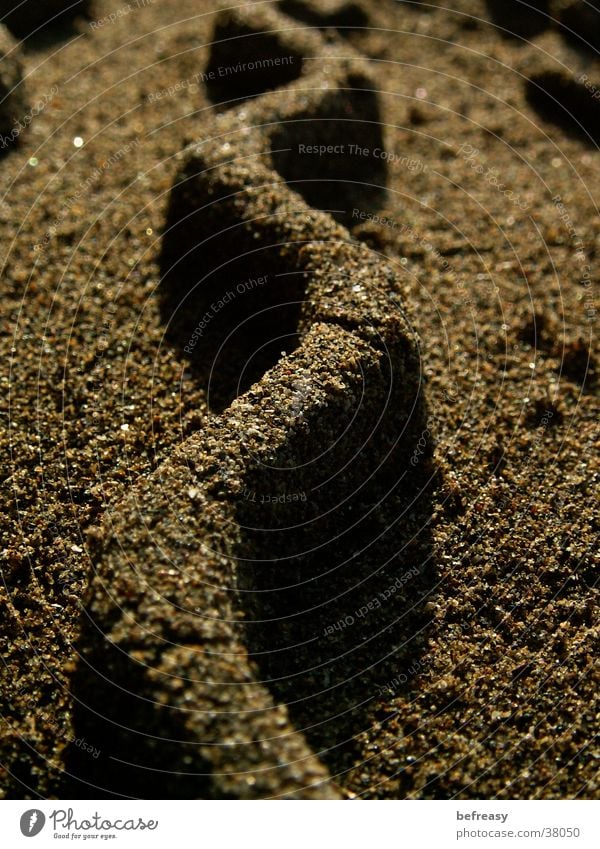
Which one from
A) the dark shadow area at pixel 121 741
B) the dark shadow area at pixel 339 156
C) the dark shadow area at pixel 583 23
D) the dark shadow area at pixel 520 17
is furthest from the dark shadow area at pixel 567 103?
the dark shadow area at pixel 121 741

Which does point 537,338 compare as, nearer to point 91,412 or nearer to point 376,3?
point 91,412

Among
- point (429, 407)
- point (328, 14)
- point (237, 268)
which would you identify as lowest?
point (429, 407)

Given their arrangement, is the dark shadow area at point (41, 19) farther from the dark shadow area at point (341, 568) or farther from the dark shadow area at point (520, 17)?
the dark shadow area at point (341, 568)

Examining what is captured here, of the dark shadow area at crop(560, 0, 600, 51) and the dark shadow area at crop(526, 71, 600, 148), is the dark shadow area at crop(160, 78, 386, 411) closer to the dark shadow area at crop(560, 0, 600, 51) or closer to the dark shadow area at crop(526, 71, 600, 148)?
the dark shadow area at crop(526, 71, 600, 148)

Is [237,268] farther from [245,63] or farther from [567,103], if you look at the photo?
[567,103]
